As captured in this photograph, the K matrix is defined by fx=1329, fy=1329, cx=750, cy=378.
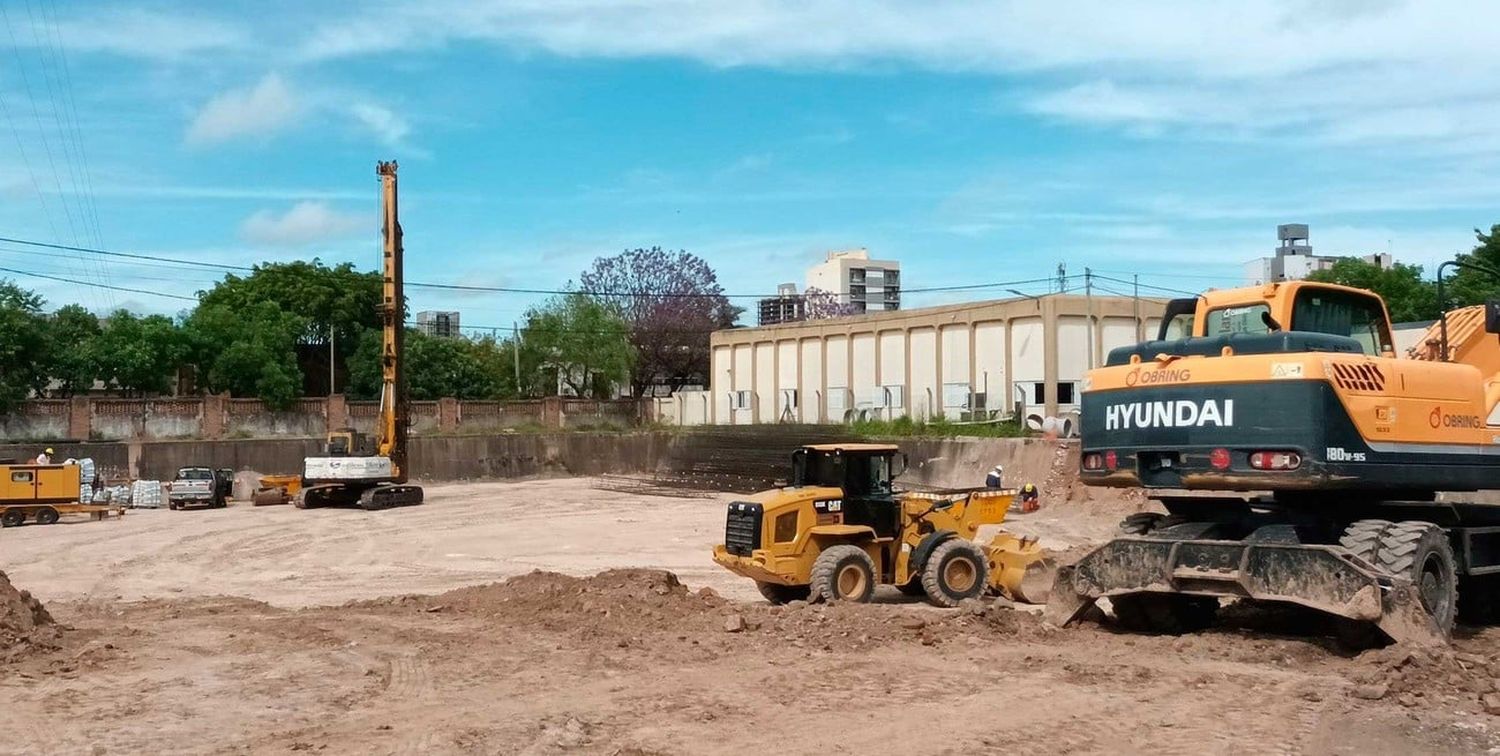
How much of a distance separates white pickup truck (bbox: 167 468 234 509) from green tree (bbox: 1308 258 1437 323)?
129 ft

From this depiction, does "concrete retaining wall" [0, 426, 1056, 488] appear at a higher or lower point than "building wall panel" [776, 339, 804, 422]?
lower

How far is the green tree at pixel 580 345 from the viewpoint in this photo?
65.6 meters

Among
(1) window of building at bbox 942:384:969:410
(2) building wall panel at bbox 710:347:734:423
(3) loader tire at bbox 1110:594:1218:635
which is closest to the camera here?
(3) loader tire at bbox 1110:594:1218:635

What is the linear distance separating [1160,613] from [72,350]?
46.7 m

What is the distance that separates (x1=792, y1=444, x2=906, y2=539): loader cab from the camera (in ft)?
50.9

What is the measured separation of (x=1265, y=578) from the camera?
426 inches

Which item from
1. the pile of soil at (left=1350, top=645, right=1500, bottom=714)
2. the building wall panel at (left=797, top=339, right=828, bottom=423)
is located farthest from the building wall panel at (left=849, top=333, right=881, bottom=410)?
the pile of soil at (left=1350, top=645, right=1500, bottom=714)

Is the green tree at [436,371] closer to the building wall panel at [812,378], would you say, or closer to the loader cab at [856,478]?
the building wall panel at [812,378]

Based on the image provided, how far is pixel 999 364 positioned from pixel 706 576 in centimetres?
2686

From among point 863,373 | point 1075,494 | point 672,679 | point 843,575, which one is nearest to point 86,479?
point 863,373

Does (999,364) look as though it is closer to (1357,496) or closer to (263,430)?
(263,430)

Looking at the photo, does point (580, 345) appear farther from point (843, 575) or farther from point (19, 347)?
point (843, 575)

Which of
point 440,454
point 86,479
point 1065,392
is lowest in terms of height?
point 86,479

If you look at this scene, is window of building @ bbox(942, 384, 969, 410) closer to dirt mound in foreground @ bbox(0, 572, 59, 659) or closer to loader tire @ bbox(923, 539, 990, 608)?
loader tire @ bbox(923, 539, 990, 608)
